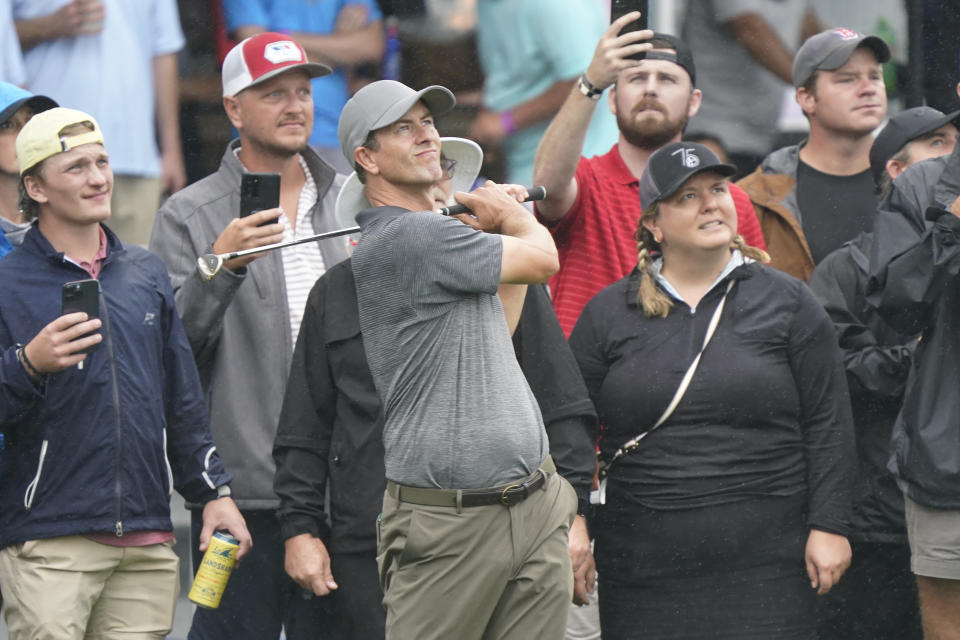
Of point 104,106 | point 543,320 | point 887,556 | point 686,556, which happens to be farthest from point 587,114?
point 104,106

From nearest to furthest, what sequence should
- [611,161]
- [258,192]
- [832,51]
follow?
[258,192] < [611,161] < [832,51]

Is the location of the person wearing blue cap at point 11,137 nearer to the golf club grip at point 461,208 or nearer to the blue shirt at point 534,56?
the golf club grip at point 461,208

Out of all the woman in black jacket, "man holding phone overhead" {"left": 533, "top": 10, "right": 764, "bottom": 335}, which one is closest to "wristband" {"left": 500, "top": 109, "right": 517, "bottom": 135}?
"man holding phone overhead" {"left": 533, "top": 10, "right": 764, "bottom": 335}

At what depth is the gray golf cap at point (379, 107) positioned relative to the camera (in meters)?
4.41

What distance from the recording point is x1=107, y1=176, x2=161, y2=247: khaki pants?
7.18m

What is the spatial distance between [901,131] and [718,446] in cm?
155

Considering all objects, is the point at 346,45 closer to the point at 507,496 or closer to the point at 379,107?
the point at 379,107

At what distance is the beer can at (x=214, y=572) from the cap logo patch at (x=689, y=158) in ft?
6.25

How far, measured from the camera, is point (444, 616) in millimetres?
4035

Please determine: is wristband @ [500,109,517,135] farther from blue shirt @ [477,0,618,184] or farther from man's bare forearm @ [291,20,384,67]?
man's bare forearm @ [291,20,384,67]

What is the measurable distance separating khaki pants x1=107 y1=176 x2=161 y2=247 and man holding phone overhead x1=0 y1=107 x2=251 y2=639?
2.29 meters

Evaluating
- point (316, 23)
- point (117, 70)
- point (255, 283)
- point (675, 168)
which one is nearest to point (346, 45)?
point (316, 23)

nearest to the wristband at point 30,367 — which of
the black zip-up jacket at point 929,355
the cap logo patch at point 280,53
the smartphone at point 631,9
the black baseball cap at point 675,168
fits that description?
the cap logo patch at point 280,53

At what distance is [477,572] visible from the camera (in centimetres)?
402
